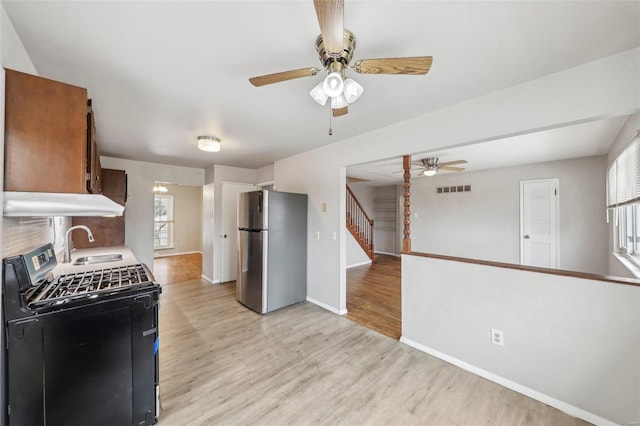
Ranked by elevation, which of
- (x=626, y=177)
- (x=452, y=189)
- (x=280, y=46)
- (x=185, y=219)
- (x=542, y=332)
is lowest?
(x=542, y=332)

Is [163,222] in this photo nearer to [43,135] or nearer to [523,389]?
[43,135]

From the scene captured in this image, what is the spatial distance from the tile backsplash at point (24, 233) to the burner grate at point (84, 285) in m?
0.26

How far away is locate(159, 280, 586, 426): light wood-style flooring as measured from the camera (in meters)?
1.66

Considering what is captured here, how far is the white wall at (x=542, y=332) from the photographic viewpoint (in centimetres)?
155

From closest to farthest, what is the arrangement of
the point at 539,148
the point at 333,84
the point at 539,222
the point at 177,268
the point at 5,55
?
the point at 5,55
the point at 333,84
the point at 539,148
the point at 539,222
the point at 177,268

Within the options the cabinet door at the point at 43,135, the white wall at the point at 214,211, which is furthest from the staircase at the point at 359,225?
the cabinet door at the point at 43,135

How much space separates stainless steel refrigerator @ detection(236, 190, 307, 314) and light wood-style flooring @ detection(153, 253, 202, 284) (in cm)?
223

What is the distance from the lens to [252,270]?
11.5 ft

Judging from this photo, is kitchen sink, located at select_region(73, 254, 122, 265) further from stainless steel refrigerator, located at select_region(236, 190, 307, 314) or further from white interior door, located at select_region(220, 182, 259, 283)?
white interior door, located at select_region(220, 182, 259, 283)

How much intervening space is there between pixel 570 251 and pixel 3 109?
20.8 feet

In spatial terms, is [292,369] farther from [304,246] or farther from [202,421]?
[304,246]

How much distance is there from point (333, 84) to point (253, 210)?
2492mm

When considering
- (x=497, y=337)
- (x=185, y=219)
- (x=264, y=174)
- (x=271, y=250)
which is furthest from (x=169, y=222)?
(x=497, y=337)

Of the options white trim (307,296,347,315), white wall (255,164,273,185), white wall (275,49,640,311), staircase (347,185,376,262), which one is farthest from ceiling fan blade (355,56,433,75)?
staircase (347,185,376,262)
